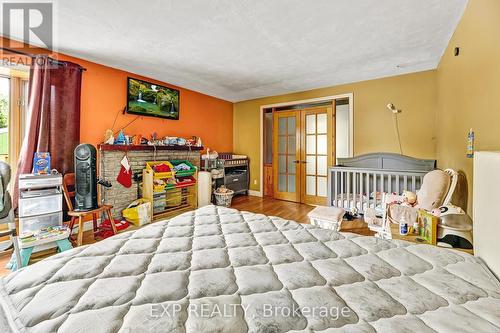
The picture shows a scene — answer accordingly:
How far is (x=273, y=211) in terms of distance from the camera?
13.9 ft

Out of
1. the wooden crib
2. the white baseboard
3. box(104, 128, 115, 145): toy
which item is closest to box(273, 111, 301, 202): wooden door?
the white baseboard

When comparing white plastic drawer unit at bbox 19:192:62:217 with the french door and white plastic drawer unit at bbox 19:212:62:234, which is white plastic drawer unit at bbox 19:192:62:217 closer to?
white plastic drawer unit at bbox 19:212:62:234

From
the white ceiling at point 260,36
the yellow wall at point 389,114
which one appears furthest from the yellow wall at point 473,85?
the yellow wall at point 389,114

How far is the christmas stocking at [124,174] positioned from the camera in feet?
11.1

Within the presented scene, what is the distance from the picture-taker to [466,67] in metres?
2.04

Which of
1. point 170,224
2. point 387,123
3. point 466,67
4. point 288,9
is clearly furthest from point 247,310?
point 387,123

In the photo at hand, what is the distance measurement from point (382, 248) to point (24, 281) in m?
1.59

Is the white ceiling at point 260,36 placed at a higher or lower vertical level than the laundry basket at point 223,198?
higher

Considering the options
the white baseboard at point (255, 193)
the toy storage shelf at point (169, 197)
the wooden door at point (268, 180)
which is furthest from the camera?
the white baseboard at point (255, 193)

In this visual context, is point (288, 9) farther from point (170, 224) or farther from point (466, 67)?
point (170, 224)

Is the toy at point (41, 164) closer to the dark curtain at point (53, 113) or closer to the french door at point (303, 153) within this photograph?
the dark curtain at point (53, 113)

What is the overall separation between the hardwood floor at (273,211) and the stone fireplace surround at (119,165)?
0.54m

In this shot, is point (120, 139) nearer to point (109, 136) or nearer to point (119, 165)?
point (109, 136)

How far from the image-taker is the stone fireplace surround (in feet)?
10.7
